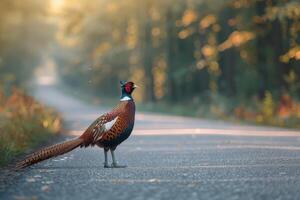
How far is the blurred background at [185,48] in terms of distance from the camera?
117 feet

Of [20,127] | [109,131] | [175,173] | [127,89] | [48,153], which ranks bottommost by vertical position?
[175,173]

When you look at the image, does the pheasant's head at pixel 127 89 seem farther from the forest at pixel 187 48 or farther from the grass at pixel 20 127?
the forest at pixel 187 48

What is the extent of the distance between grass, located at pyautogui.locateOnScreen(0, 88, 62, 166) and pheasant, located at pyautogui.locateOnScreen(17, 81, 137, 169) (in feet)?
4.86

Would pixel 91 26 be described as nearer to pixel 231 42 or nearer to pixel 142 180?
pixel 231 42

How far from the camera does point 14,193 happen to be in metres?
10.4

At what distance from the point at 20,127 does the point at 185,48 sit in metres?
35.2

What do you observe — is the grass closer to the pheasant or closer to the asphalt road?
the asphalt road

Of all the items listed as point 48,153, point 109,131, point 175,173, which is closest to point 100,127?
point 109,131

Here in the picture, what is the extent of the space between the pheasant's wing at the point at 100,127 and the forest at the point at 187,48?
1581cm

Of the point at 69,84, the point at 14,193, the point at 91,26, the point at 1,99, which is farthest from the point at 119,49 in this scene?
the point at 69,84

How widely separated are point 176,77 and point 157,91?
1524 centimetres

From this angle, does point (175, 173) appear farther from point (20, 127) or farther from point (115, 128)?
point (20, 127)

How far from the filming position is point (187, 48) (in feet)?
178

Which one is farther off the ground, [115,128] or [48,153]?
[115,128]
